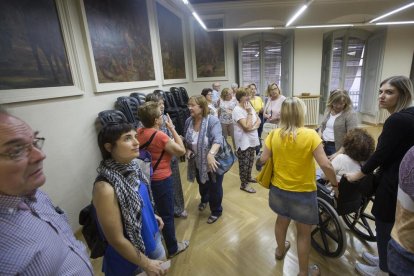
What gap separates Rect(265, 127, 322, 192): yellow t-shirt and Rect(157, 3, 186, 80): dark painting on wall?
4068 millimetres

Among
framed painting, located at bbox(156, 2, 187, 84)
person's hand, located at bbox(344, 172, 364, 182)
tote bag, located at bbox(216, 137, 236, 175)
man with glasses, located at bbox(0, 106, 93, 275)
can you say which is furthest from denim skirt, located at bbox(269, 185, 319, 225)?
framed painting, located at bbox(156, 2, 187, 84)

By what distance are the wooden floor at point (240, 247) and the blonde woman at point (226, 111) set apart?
6.02ft

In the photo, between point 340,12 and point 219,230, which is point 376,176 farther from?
point 340,12

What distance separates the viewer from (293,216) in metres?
1.65

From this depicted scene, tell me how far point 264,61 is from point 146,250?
7384 millimetres

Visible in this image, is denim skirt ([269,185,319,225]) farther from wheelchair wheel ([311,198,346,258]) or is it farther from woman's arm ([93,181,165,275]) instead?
woman's arm ([93,181,165,275])

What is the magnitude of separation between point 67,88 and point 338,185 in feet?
9.74

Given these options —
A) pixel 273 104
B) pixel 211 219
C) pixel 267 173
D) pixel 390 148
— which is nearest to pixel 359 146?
pixel 390 148

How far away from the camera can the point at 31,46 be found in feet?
6.75

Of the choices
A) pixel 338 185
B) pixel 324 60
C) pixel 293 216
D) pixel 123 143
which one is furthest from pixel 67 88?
pixel 324 60

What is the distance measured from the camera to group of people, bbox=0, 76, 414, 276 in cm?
66

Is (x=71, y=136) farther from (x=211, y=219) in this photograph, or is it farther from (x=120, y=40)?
(x=211, y=219)

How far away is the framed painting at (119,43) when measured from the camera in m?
2.90

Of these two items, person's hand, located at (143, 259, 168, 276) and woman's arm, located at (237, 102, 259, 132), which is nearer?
person's hand, located at (143, 259, 168, 276)
